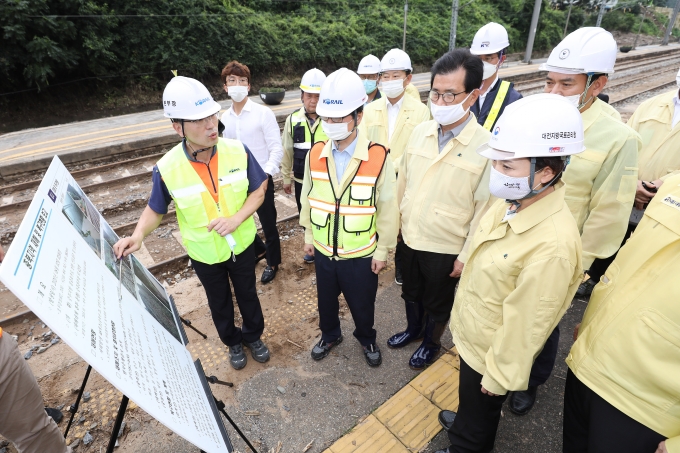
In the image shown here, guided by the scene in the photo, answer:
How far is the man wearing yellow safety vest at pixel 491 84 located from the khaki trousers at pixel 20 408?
386cm

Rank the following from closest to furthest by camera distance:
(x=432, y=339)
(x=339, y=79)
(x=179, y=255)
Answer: (x=339, y=79)
(x=432, y=339)
(x=179, y=255)

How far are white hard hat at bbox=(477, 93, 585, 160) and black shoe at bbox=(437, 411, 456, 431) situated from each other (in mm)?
1888

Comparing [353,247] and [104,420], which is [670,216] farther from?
[104,420]

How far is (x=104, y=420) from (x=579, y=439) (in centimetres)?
315

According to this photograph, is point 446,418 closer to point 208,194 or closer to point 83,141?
point 208,194

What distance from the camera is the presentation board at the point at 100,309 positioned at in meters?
1.05

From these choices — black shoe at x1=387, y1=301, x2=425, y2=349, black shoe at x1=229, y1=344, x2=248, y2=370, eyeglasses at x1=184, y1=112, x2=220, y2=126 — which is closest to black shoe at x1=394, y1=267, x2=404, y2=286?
black shoe at x1=387, y1=301, x2=425, y2=349

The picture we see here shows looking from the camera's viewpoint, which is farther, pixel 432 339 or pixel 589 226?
pixel 432 339

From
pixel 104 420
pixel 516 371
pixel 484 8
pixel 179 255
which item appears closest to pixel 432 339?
pixel 516 371

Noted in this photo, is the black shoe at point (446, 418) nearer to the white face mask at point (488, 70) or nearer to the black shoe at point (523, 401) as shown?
the black shoe at point (523, 401)

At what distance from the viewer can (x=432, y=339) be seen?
3.04 metres

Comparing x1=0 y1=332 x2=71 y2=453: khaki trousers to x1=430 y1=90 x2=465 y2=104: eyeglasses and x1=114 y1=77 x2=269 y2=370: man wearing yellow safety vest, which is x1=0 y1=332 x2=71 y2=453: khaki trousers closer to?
x1=114 y1=77 x2=269 y2=370: man wearing yellow safety vest

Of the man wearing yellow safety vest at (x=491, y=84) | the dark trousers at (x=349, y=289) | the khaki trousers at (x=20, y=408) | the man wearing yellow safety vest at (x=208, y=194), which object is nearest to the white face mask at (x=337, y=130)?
the man wearing yellow safety vest at (x=208, y=194)

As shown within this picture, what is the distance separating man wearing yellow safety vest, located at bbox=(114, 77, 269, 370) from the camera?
7.88 ft
